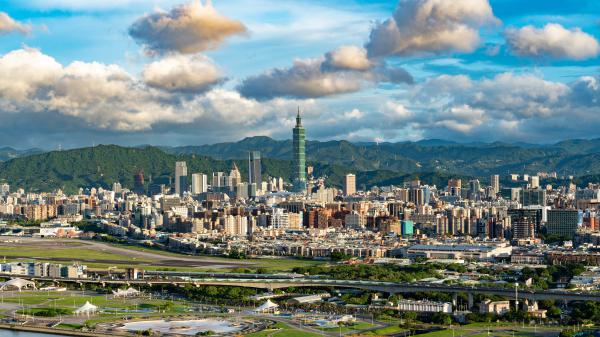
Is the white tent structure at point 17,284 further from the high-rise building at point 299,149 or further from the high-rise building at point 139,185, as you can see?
the high-rise building at point 139,185

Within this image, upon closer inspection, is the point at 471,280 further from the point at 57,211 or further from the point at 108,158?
the point at 108,158

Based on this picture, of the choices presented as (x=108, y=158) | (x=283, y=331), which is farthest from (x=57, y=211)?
(x=283, y=331)

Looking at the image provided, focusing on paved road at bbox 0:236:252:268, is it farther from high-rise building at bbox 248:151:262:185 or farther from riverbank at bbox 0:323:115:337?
high-rise building at bbox 248:151:262:185

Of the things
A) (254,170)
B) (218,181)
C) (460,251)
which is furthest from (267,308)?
(254,170)

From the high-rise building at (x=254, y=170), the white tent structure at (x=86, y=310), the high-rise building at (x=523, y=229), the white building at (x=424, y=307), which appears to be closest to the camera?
the white tent structure at (x=86, y=310)

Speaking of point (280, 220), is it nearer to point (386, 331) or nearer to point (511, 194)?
point (511, 194)

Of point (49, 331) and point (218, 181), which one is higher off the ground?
point (218, 181)

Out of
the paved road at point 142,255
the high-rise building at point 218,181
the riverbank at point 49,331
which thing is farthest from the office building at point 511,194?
the riverbank at point 49,331
